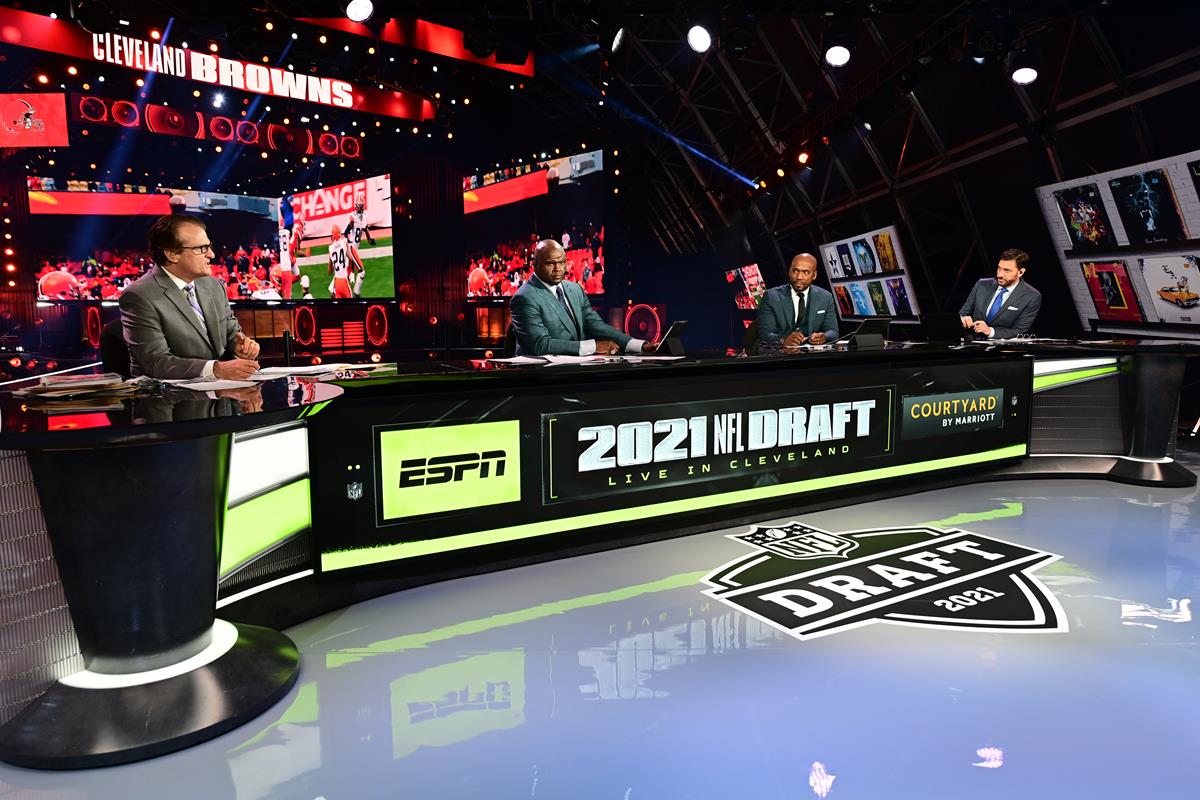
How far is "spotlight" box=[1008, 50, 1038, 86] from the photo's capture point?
18.8ft

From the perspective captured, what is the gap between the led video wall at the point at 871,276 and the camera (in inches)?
342

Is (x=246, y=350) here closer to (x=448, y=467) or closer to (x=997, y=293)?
(x=448, y=467)

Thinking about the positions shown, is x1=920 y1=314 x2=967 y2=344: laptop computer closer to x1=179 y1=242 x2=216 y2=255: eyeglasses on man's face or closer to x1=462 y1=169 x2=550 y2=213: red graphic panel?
x1=179 y1=242 x2=216 y2=255: eyeglasses on man's face

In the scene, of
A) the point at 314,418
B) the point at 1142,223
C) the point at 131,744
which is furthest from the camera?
the point at 1142,223

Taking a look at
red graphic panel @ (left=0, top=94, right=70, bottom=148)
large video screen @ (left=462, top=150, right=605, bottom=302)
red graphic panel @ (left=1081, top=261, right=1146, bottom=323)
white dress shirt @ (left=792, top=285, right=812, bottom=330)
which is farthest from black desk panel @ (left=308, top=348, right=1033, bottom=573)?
red graphic panel @ (left=0, top=94, right=70, bottom=148)

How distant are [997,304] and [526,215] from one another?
8566 millimetres

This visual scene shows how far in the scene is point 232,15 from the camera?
673 centimetres

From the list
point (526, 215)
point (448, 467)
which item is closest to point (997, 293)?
point (448, 467)

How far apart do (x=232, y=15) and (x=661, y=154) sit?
8106mm

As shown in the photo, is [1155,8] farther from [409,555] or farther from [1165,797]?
[409,555]

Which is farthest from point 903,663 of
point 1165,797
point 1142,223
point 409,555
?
point 1142,223

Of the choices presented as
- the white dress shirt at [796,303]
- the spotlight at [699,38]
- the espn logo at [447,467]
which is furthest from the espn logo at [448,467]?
the spotlight at [699,38]

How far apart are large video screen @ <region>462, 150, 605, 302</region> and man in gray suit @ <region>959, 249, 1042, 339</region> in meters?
7.88

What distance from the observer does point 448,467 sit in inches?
113
